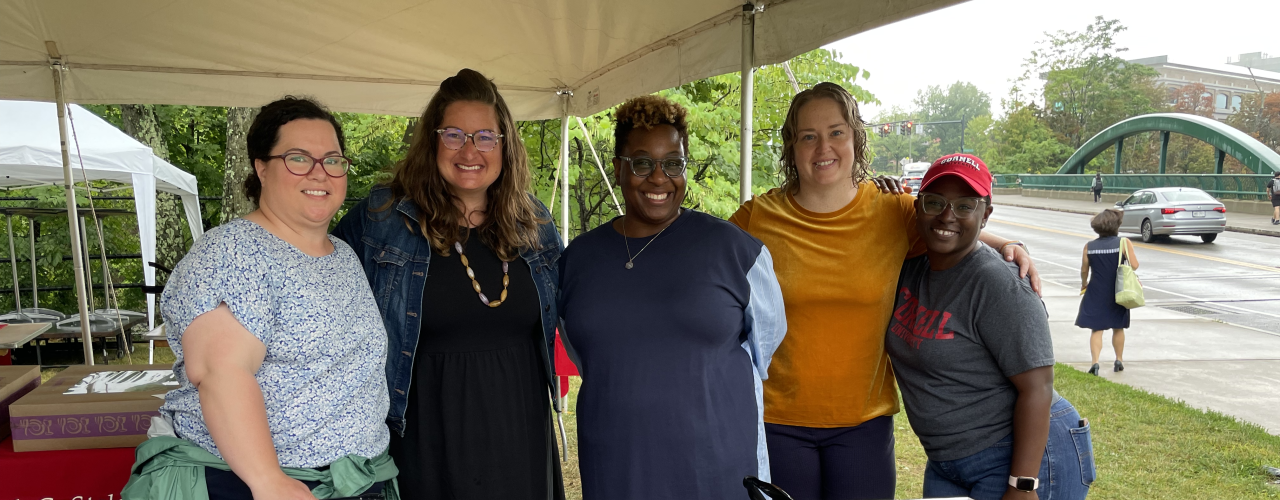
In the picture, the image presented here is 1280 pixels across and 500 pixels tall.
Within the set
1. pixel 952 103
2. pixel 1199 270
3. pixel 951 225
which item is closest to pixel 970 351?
pixel 951 225

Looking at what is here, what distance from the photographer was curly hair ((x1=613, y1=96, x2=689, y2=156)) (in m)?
1.90

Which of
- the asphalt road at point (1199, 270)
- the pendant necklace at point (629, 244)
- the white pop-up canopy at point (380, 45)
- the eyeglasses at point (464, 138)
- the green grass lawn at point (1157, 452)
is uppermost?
the white pop-up canopy at point (380, 45)

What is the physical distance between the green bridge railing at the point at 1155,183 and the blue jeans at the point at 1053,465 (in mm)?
29639

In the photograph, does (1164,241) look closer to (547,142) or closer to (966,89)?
(547,142)

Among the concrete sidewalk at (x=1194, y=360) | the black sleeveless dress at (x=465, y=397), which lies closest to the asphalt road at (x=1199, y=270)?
the concrete sidewalk at (x=1194, y=360)

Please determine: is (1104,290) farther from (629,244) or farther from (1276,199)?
(1276,199)

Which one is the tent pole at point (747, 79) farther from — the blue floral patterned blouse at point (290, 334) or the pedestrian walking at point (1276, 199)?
the pedestrian walking at point (1276, 199)

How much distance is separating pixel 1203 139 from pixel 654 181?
36660 mm

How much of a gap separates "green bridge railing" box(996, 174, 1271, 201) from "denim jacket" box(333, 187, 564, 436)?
99.6 ft

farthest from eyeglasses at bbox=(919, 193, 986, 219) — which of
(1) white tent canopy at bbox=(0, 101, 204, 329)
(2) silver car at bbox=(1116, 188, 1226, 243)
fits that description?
(2) silver car at bbox=(1116, 188, 1226, 243)

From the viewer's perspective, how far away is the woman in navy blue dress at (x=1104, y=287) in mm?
7590

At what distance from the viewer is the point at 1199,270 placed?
15.1m

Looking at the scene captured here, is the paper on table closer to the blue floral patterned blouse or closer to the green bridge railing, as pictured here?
the blue floral patterned blouse

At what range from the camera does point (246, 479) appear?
1411mm
